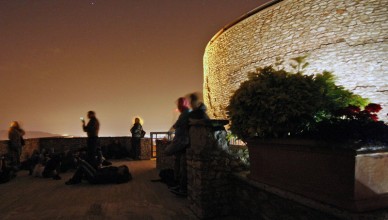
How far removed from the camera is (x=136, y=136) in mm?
10445

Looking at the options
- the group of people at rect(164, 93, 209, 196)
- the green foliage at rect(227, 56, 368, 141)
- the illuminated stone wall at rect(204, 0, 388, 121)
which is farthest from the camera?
the illuminated stone wall at rect(204, 0, 388, 121)

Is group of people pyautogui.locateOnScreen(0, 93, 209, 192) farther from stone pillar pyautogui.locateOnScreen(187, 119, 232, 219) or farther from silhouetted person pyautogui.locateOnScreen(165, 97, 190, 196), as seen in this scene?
stone pillar pyautogui.locateOnScreen(187, 119, 232, 219)

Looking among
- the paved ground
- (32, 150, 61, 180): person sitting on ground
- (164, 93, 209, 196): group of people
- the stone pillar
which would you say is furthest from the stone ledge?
(32, 150, 61, 180): person sitting on ground

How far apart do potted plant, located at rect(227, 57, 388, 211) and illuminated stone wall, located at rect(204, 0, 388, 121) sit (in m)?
5.28

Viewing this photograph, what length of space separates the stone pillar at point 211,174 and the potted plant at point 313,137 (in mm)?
589

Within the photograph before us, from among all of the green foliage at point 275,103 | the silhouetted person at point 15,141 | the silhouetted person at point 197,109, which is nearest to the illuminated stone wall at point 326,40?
the silhouetted person at point 197,109

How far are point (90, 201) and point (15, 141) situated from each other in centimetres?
533

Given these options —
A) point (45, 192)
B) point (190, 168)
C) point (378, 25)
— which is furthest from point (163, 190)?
point (378, 25)

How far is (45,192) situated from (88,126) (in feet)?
6.57

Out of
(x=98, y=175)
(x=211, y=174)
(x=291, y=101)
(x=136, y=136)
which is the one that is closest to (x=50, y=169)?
(x=98, y=175)

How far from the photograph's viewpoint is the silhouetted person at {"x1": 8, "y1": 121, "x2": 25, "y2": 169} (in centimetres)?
795

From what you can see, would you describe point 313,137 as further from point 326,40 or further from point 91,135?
point 326,40

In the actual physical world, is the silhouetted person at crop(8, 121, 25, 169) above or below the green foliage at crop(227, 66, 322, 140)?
below

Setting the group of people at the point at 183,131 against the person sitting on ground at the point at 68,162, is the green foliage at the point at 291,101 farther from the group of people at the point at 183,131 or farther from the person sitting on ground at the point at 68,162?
the person sitting on ground at the point at 68,162
